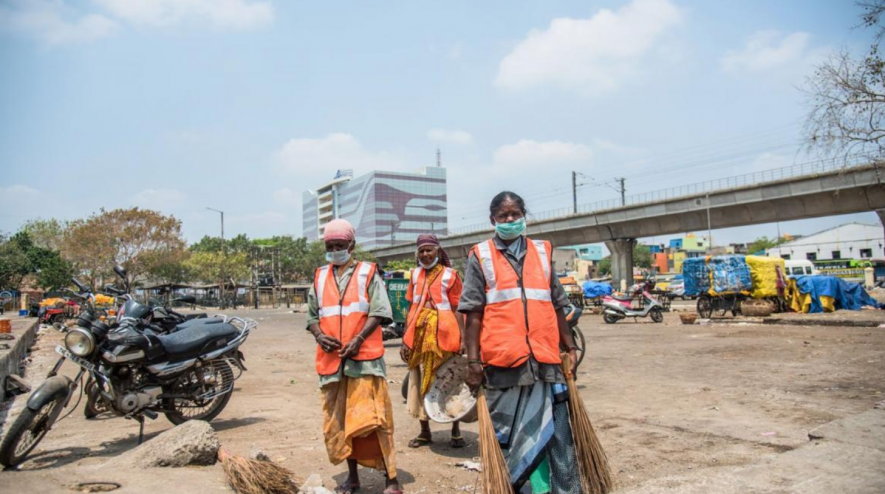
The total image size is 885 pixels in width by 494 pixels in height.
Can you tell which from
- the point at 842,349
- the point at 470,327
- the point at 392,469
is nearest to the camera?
the point at 470,327

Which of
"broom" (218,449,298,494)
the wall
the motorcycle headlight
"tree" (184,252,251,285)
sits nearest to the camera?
"broom" (218,449,298,494)

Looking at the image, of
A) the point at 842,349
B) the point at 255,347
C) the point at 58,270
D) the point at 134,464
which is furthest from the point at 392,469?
A: the point at 58,270

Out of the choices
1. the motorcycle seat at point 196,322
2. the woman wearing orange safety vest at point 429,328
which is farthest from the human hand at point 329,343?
the motorcycle seat at point 196,322

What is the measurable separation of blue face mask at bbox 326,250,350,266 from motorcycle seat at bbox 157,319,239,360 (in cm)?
212

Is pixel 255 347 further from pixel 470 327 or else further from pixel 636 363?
pixel 470 327

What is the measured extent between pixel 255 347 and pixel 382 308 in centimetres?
→ 1130

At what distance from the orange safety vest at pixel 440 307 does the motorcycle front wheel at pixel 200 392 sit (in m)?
1.95

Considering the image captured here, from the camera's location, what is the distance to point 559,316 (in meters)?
3.44

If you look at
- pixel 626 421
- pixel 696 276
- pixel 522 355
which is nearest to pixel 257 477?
pixel 522 355

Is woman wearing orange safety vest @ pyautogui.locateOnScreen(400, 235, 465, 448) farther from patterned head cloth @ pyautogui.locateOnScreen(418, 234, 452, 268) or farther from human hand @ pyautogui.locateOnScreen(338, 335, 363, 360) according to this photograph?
human hand @ pyautogui.locateOnScreen(338, 335, 363, 360)

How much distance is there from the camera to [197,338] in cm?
556

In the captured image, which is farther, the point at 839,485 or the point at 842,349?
the point at 842,349

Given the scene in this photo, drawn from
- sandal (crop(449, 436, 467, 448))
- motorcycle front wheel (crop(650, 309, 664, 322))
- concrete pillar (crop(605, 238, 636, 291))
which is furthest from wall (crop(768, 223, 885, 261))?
sandal (crop(449, 436, 467, 448))

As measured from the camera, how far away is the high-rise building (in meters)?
120
